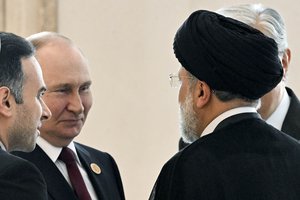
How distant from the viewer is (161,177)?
9.46ft

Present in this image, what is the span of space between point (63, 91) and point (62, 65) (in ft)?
0.35

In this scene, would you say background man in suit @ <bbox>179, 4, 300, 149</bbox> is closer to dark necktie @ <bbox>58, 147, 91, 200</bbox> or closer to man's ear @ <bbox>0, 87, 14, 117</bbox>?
dark necktie @ <bbox>58, 147, 91, 200</bbox>

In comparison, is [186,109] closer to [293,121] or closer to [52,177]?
[52,177]

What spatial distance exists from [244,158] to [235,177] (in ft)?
0.24

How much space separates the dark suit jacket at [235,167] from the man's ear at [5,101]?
0.53 metres

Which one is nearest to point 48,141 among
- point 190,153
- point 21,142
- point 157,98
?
point 21,142

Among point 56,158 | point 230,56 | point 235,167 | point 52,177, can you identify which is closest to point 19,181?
point 235,167

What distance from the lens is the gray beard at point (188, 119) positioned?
301cm

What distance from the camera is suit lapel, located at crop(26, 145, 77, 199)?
3.47 m

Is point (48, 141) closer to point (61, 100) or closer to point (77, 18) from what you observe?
point (61, 100)

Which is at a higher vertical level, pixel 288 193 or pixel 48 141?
pixel 288 193

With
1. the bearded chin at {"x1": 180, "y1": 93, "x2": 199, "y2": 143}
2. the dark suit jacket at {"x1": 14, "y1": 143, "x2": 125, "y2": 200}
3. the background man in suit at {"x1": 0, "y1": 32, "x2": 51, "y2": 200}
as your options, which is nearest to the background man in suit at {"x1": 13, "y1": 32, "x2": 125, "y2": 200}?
the dark suit jacket at {"x1": 14, "y1": 143, "x2": 125, "y2": 200}

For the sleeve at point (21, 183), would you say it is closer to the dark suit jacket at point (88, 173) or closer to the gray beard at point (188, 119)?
the gray beard at point (188, 119)

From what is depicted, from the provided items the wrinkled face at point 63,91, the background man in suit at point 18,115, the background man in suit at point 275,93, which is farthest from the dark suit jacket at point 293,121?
the background man in suit at point 18,115
